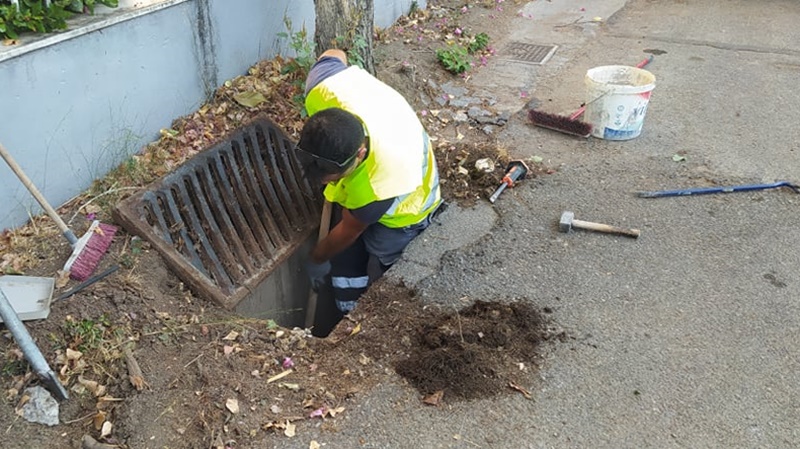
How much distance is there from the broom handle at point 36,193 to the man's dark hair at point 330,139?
3.65ft

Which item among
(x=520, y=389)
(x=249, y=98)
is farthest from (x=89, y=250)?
(x=520, y=389)

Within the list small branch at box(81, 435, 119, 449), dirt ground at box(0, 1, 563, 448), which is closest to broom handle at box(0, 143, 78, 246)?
dirt ground at box(0, 1, 563, 448)

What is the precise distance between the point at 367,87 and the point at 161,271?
1353 millimetres

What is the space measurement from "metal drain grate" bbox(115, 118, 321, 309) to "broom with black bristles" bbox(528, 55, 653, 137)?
1.67m

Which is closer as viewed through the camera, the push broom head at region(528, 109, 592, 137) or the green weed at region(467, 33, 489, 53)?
the push broom head at region(528, 109, 592, 137)

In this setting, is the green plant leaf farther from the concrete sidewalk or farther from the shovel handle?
the shovel handle

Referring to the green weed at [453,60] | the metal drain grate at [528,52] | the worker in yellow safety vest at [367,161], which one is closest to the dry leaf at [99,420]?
the worker in yellow safety vest at [367,161]

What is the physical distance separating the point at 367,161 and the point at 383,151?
9 centimetres

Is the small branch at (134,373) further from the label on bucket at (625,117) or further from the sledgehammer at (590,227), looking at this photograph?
the label on bucket at (625,117)

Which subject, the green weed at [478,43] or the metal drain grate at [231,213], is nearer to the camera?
the metal drain grate at [231,213]

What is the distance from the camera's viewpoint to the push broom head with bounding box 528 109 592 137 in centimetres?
430

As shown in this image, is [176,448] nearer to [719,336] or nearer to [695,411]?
[695,411]

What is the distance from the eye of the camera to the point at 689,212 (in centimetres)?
350

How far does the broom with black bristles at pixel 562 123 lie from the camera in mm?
4309
